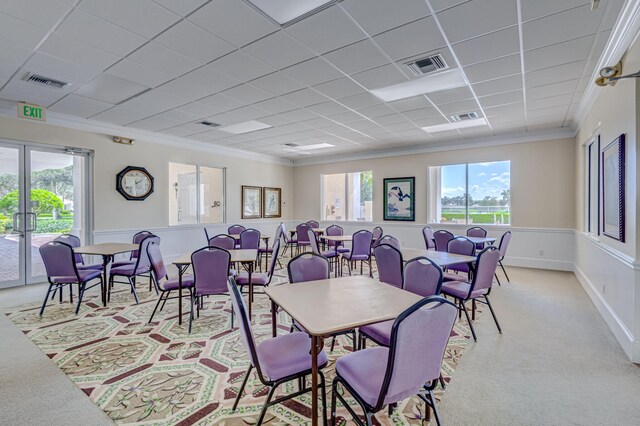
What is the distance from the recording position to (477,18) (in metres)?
A: 2.60

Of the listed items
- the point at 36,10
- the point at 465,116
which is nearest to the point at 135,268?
the point at 36,10

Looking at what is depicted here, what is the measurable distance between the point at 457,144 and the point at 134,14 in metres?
6.80

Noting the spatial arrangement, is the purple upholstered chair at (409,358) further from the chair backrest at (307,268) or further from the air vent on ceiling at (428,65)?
the air vent on ceiling at (428,65)

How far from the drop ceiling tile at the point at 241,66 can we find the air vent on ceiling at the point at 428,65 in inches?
63.7

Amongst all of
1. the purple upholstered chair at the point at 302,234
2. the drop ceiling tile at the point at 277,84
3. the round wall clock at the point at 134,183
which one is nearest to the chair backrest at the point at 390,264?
the drop ceiling tile at the point at 277,84

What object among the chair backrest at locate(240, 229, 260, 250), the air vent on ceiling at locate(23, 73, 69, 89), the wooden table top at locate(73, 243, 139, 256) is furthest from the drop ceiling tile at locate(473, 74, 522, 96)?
the air vent on ceiling at locate(23, 73, 69, 89)

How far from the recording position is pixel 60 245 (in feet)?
12.6

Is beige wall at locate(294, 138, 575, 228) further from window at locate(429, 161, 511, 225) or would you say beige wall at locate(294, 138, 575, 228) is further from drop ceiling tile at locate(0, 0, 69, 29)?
drop ceiling tile at locate(0, 0, 69, 29)

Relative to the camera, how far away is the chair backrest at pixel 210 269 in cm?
334

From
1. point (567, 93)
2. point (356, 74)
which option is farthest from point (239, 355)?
point (567, 93)

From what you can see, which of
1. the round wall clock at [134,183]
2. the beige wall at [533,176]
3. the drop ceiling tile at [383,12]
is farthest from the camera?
the beige wall at [533,176]

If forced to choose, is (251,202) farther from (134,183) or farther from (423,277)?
(423,277)

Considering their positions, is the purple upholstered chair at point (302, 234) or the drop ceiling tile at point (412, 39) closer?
the drop ceiling tile at point (412, 39)

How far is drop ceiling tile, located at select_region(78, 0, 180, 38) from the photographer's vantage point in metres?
2.44
